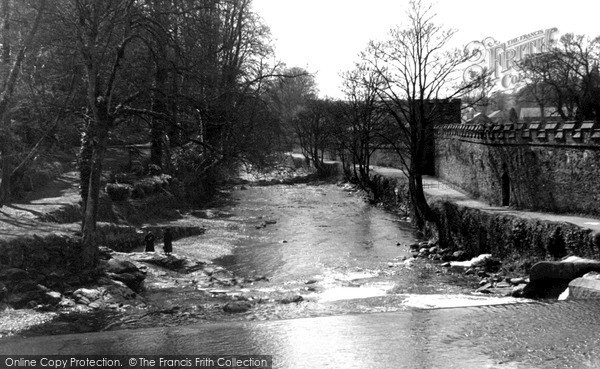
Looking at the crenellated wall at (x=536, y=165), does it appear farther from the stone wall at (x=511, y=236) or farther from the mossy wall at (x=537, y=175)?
the stone wall at (x=511, y=236)

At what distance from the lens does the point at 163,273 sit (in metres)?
15.6

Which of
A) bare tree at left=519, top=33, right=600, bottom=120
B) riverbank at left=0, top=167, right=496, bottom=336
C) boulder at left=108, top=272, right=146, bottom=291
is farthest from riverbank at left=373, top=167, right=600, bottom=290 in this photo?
bare tree at left=519, top=33, right=600, bottom=120

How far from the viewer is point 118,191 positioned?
2500 cm

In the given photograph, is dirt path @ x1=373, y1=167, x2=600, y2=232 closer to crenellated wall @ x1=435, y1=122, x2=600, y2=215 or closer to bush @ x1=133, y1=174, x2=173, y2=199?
crenellated wall @ x1=435, y1=122, x2=600, y2=215

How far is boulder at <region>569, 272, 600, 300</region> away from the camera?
1128 cm

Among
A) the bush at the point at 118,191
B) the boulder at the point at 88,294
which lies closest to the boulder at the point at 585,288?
the boulder at the point at 88,294

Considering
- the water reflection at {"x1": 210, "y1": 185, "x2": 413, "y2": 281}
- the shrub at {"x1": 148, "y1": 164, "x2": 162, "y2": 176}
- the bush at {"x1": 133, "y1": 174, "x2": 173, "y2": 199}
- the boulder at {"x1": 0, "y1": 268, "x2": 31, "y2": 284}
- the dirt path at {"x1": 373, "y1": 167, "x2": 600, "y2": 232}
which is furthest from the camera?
the shrub at {"x1": 148, "y1": 164, "x2": 162, "y2": 176}

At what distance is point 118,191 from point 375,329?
56.4 feet

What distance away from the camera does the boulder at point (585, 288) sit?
11277mm

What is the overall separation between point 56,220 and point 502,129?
1570 centimetres

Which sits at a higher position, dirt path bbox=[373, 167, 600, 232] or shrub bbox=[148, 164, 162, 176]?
shrub bbox=[148, 164, 162, 176]

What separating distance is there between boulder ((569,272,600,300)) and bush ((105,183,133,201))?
17449 mm

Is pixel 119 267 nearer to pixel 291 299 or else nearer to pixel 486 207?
pixel 291 299

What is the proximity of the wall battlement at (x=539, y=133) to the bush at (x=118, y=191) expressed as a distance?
47.0 feet
